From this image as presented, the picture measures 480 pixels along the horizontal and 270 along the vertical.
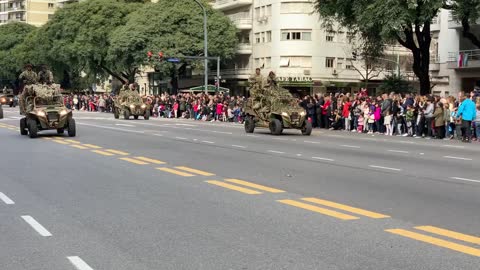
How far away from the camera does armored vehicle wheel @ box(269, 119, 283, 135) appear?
25.7 m

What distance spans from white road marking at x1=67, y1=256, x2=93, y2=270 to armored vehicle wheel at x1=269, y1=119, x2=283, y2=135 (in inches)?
759

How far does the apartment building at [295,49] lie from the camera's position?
2539 inches

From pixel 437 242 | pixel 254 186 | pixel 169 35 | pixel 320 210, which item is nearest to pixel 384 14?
pixel 254 186

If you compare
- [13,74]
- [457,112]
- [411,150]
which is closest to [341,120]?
[457,112]

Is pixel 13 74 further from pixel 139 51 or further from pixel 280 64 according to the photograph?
pixel 280 64

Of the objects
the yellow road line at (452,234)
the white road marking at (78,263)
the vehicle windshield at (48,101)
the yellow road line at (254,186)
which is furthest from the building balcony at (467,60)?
the white road marking at (78,263)

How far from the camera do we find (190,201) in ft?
33.0

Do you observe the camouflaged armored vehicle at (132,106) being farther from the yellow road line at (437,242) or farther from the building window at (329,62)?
the yellow road line at (437,242)

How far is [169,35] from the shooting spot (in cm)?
6456

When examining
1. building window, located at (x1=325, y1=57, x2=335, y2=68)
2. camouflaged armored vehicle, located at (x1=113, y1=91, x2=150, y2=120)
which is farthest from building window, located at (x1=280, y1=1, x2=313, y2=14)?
camouflaged armored vehicle, located at (x1=113, y1=91, x2=150, y2=120)

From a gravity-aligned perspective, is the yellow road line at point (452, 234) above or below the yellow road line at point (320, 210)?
below

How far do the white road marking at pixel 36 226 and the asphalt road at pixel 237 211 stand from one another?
0.12 feet

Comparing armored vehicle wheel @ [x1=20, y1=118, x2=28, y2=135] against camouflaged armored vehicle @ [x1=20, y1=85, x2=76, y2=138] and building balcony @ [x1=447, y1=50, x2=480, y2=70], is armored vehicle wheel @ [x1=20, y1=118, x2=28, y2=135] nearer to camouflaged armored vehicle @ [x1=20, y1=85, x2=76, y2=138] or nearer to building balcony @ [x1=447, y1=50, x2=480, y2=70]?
camouflaged armored vehicle @ [x1=20, y1=85, x2=76, y2=138]

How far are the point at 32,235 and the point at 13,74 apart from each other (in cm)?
10125
